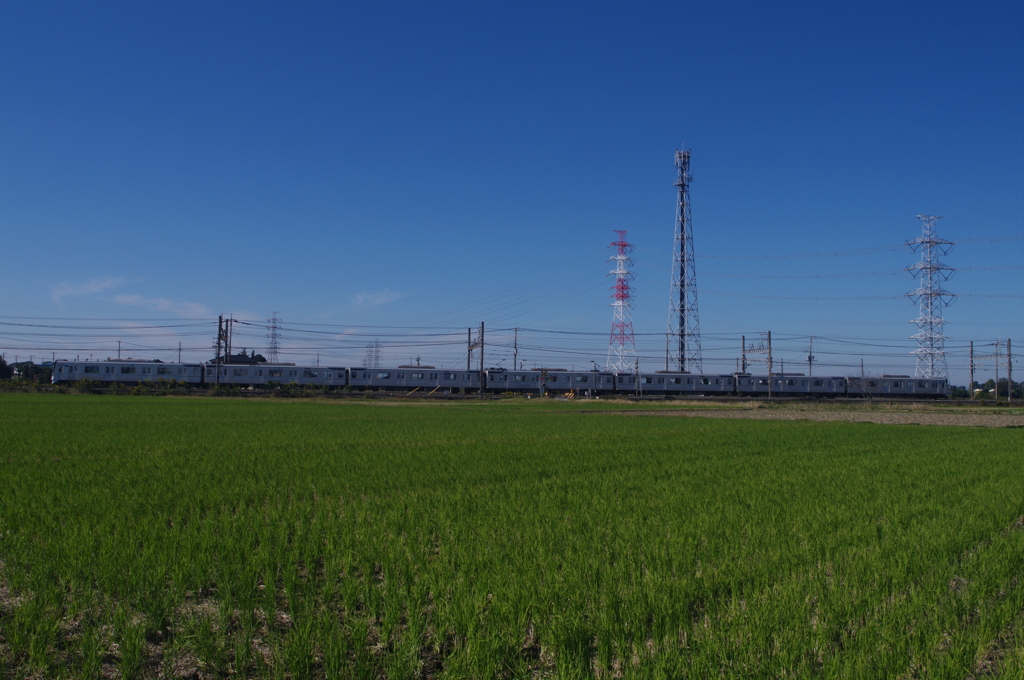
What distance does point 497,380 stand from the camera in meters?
60.6

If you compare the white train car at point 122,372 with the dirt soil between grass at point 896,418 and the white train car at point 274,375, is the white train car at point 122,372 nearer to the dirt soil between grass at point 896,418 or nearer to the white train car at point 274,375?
the white train car at point 274,375

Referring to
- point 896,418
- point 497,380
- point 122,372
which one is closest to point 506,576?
point 896,418

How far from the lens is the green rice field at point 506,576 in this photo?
2.93m

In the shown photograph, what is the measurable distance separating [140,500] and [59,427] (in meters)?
13.4

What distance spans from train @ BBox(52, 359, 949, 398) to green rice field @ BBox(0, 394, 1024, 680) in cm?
4758

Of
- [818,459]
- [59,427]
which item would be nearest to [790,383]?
[818,459]

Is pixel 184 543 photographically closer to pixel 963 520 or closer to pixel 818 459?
pixel 963 520

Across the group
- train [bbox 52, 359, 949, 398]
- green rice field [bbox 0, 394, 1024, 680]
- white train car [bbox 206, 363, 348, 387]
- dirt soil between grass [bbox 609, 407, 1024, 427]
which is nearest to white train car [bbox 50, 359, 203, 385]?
train [bbox 52, 359, 949, 398]

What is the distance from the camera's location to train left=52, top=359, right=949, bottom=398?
55.7m

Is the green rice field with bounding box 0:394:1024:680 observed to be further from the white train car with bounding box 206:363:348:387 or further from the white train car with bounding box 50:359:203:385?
the white train car with bounding box 50:359:203:385

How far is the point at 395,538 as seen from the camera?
5090mm

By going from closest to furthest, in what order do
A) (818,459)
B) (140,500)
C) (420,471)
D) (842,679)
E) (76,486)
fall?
(842,679) → (140,500) → (76,486) → (420,471) → (818,459)

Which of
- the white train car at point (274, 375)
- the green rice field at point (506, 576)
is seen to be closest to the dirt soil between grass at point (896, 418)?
the green rice field at point (506, 576)

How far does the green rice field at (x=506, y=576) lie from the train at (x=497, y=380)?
4758cm
